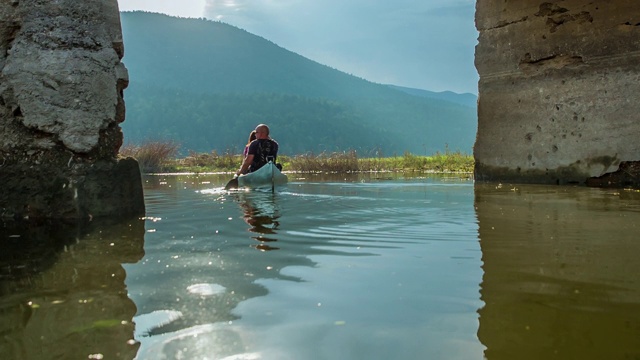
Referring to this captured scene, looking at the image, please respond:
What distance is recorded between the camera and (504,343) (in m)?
2.08

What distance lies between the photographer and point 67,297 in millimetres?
2717

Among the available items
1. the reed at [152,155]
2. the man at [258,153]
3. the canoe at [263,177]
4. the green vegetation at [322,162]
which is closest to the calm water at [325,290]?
the canoe at [263,177]

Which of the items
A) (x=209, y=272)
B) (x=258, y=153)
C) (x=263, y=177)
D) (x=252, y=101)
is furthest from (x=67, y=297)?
(x=252, y=101)

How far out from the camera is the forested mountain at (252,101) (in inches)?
4166

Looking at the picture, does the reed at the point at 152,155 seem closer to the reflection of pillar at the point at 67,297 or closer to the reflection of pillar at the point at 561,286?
the reflection of pillar at the point at 67,297

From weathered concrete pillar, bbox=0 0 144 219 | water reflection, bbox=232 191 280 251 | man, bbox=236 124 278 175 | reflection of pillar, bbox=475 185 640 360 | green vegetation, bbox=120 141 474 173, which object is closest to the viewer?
reflection of pillar, bbox=475 185 640 360

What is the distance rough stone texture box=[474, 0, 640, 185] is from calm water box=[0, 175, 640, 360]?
15.3ft

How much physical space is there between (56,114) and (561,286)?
4589mm

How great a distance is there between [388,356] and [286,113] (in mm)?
108989

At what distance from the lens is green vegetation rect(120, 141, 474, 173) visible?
22375mm

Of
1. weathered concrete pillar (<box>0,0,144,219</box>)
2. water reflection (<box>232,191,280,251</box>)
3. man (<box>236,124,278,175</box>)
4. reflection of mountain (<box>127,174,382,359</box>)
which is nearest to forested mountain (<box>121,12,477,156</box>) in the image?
man (<box>236,124,278,175</box>)

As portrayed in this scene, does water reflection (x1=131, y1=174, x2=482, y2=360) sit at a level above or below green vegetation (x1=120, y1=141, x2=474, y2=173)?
below

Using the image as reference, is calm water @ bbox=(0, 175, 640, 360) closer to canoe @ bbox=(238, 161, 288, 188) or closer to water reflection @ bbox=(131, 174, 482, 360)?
water reflection @ bbox=(131, 174, 482, 360)

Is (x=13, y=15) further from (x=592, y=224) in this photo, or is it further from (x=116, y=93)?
(x=592, y=224)
